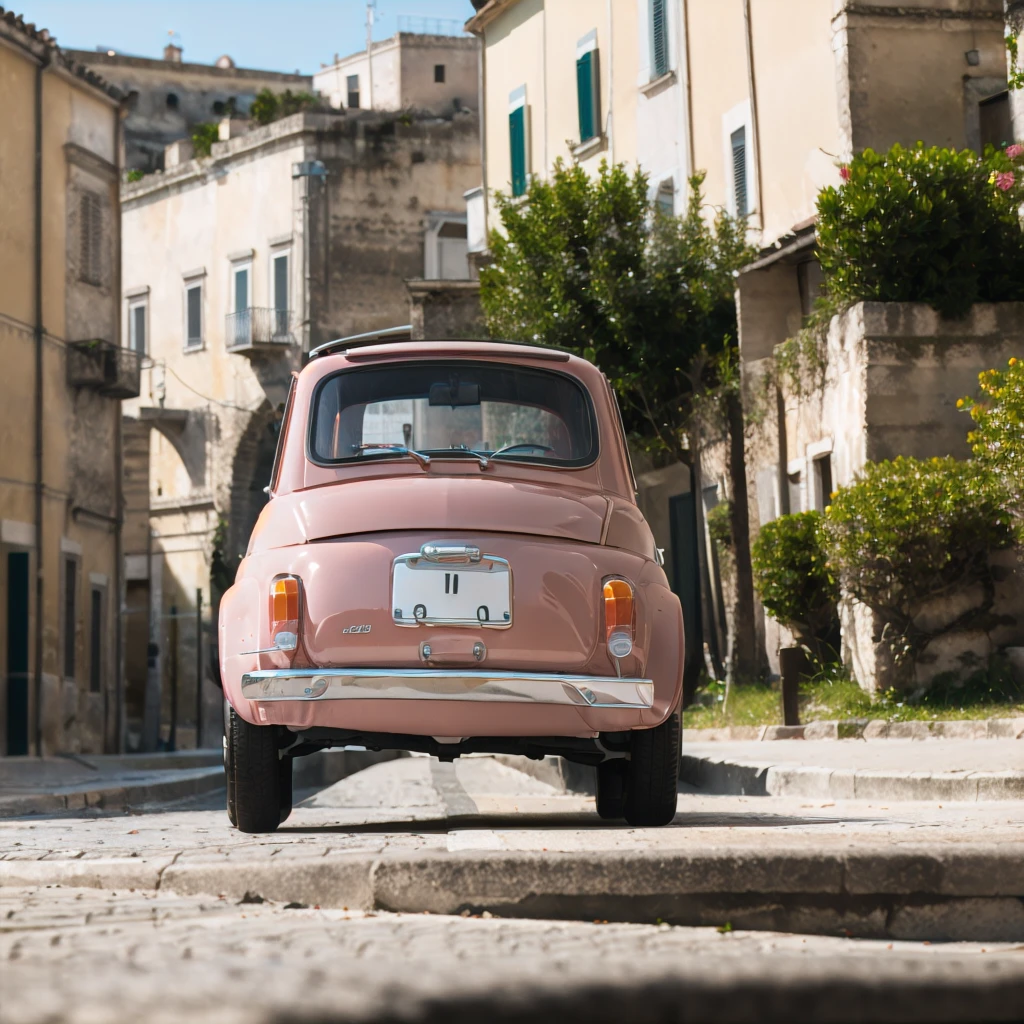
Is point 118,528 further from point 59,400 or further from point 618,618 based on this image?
point 618,618

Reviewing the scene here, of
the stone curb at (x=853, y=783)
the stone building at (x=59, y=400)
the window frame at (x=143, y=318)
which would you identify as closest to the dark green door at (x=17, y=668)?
the stone building at (x=59, y=400)

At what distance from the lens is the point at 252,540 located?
791cm

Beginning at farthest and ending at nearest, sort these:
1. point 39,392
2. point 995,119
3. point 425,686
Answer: point 39,392
point 995,119
point 425,686

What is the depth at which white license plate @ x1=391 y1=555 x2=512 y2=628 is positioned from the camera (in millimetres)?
7223

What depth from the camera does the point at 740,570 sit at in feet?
69.5

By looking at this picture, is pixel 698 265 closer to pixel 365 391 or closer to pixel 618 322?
pixel 618 322

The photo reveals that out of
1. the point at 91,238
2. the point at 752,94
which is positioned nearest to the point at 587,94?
the point at 752,94

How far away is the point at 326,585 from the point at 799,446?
1288 cm

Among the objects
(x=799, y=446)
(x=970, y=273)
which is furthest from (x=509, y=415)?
(x=799, y=446)

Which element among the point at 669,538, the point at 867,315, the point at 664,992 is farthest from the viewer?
the point at 669,538

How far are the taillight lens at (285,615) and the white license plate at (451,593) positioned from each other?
40cm

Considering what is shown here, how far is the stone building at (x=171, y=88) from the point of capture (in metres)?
73.4

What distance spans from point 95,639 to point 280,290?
1789 cm

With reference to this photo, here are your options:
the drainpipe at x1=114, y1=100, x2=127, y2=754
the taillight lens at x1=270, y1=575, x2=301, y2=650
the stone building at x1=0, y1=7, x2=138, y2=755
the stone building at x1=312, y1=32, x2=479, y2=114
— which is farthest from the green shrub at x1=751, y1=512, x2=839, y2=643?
the stone building at x1=312, y1=32, x2=479, y2=114
